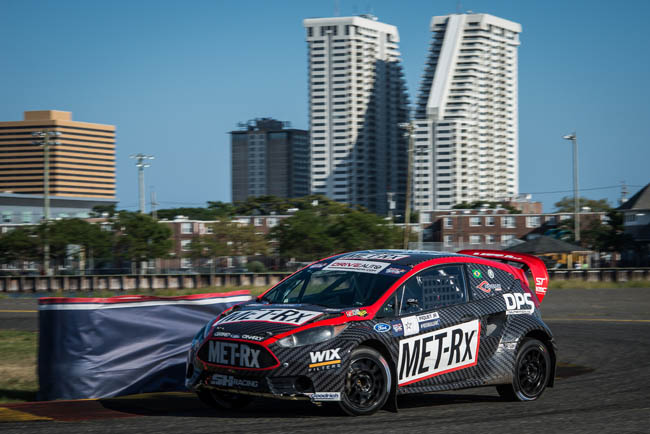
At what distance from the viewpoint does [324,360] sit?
6.85 meters

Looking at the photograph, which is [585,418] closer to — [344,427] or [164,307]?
[344,427]

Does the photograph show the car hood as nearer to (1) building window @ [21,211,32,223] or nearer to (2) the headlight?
(2) the headlight

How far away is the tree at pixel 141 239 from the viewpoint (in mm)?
74438

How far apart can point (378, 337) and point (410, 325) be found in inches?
19.4

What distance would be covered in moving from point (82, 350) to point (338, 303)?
2.95 m

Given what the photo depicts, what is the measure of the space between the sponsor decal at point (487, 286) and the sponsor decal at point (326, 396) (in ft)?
7.65

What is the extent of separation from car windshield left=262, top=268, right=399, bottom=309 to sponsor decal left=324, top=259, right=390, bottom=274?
61 mm

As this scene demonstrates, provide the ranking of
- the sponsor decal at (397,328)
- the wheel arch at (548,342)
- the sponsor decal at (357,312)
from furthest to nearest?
the wheel arch at (548,342), the sponsor decal at (397,328), the sponsor decal at (357,312)

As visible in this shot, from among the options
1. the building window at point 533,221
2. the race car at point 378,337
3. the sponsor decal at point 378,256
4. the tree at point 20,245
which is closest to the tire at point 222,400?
the race car at point 378,337

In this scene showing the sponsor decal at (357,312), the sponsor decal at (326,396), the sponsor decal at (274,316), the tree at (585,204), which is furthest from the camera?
the tree at (585,204)

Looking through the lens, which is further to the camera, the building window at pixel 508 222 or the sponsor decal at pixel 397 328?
the building window at pixel 508 222

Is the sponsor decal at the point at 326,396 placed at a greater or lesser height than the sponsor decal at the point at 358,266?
lesser

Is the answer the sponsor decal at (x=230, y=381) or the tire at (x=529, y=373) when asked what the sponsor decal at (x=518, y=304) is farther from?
the sponsor decal at (x=230, y=381)

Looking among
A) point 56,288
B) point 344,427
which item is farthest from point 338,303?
point 56,288
